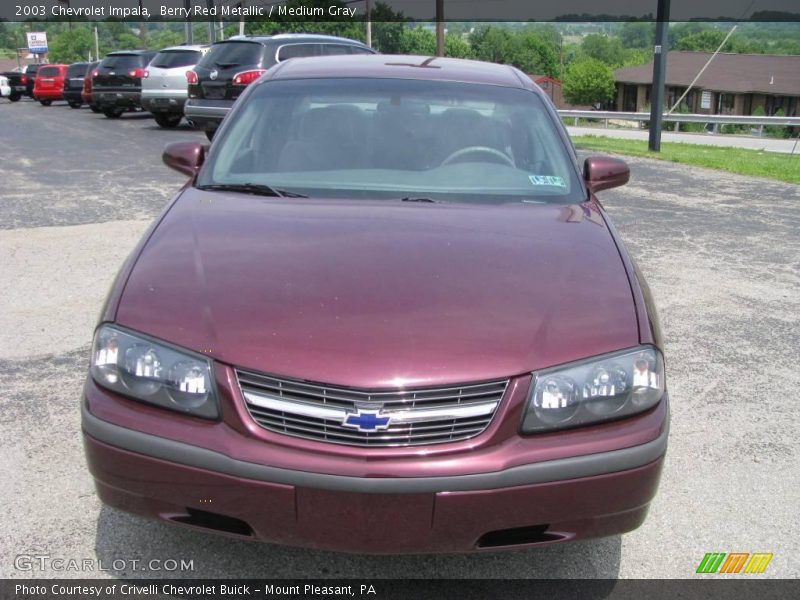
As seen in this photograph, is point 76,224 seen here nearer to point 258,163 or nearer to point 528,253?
point 258,163

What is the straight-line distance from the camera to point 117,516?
3105 millimetres

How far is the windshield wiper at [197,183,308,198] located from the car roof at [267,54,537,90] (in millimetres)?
880

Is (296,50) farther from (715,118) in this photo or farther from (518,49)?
(518,49)

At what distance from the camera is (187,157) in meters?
4.02

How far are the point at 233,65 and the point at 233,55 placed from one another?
29 centimetres

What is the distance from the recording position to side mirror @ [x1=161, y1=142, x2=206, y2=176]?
4.03 metres

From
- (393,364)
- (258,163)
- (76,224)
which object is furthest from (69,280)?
(393,364)

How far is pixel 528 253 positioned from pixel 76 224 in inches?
241

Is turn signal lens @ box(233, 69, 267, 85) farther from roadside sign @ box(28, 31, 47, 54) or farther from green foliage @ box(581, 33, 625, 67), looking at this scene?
green foliage @ box(581, 33, 625, 67)

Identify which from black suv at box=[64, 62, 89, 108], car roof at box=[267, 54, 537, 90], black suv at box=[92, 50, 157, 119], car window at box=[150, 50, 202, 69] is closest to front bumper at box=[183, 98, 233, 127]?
car window at box=[150, 50, 202, 69]

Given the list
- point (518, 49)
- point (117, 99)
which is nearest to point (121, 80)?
point (117, 99)

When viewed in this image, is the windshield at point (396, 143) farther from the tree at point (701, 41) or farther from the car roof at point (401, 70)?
the tree at point (701, 41)

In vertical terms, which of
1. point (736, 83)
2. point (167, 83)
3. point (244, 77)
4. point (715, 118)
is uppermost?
point (244, 77)

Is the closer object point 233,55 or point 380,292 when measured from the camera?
point 380,292
